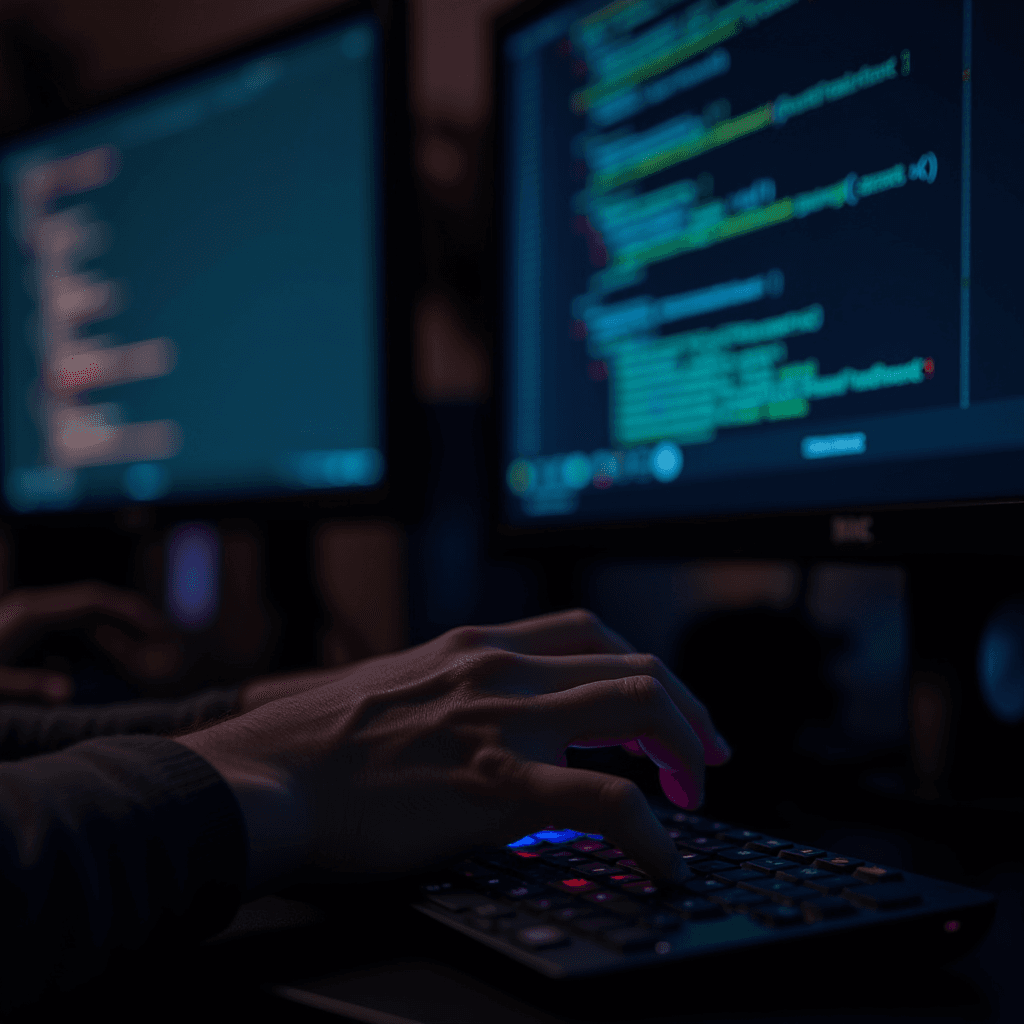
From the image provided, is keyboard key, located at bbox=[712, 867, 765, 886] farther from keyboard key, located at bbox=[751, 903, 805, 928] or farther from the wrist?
the wrist

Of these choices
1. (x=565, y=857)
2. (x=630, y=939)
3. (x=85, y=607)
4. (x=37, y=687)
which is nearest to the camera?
(x=630, y=939)

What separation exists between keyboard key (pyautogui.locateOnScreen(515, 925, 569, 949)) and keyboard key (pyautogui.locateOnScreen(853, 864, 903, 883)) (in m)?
0.12

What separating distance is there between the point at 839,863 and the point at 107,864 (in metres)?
0.26

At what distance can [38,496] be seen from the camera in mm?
1220

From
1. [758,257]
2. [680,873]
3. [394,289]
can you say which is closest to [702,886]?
[680,873]

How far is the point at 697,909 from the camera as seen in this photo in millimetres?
333

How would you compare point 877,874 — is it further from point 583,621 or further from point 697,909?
point 583,621

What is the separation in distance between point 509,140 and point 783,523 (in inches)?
16.0

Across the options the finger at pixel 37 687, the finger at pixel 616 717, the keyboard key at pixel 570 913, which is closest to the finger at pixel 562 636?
the finger at pixel 616 717

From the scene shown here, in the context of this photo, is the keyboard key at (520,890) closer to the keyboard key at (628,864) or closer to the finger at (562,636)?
the keyboard key at (628,864)

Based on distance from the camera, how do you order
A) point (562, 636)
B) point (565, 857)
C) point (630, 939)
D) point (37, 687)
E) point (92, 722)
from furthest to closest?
point (37, 687), point (92, 722), point (562, 636), point (565, 857), point (630, 939)

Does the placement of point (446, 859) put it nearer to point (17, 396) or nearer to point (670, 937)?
point (670, 937)

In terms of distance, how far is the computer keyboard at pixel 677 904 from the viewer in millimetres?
310

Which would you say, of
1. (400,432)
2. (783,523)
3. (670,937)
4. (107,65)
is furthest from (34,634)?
(107,65)
